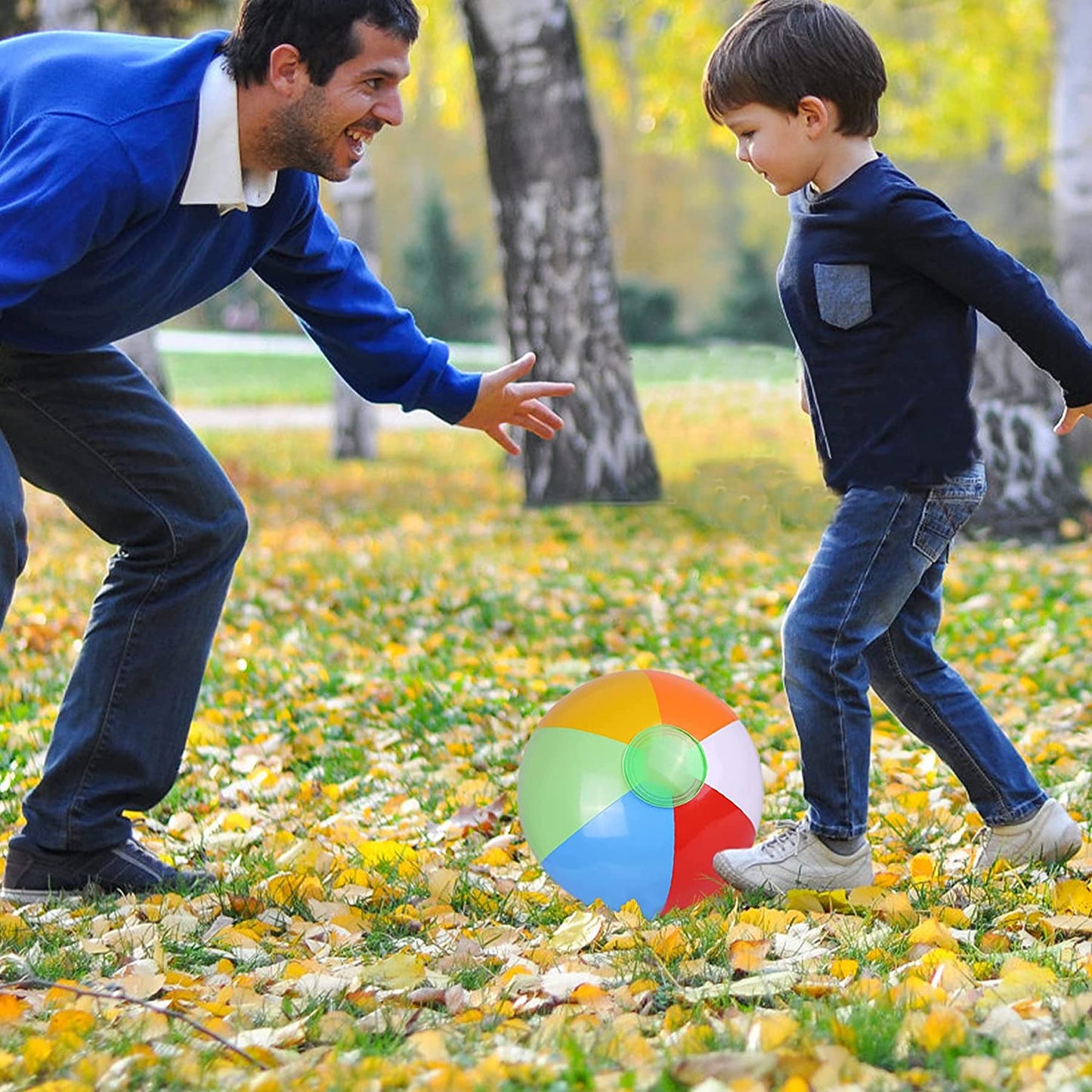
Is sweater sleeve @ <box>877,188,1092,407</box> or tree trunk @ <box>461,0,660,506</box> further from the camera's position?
tree trunk @ <box>461,0,660,506</box>

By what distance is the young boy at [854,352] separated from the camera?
11.0 ft

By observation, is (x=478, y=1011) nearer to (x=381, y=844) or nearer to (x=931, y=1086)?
(x=931, y=1086)

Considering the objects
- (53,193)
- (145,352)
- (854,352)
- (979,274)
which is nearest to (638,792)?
(854,352)

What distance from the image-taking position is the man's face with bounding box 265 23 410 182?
11.2 feet

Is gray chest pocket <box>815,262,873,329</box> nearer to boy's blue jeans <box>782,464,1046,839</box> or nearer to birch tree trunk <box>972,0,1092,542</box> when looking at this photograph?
boy's blue jeans <box>782,464,1046,839</box>

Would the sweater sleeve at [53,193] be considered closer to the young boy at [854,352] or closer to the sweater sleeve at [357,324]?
the sweater sleeve at [357,324]

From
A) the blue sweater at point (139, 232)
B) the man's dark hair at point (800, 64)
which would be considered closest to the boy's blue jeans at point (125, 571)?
the blue sweater at point (139, 232)

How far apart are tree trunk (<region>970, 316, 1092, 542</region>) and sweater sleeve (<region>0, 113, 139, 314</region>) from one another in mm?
6869

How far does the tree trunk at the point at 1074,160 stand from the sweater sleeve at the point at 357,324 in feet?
25.6

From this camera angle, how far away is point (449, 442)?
16953 mm

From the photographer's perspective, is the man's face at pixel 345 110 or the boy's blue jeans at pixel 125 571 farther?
the boy's blue jeans at pixel 125 571

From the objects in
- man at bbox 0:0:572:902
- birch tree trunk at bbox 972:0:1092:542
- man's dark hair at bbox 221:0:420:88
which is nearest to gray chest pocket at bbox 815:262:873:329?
man at bbox 0:0:572:902

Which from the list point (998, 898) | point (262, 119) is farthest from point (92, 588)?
point (998, 898)

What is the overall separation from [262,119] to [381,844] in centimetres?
174
